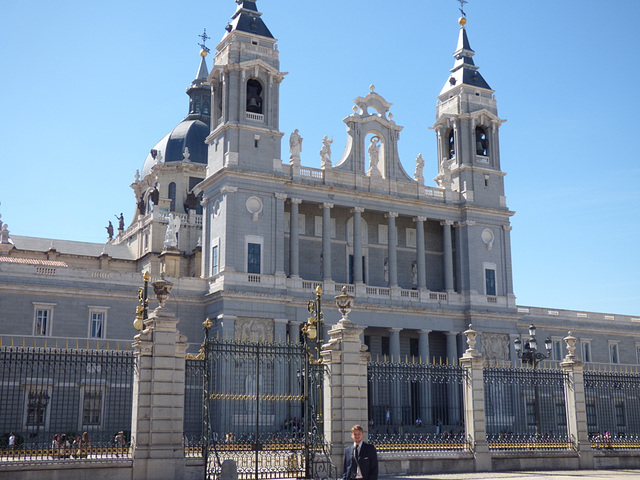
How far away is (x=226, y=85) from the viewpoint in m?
50.3

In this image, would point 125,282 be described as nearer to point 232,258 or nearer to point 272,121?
point 232,258

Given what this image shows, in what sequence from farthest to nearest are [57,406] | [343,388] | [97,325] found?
[97,325] → [343,388] → [57,406]

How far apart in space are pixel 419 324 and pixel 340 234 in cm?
819

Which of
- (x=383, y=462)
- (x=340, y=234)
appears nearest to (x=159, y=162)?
(x=340, y=234)

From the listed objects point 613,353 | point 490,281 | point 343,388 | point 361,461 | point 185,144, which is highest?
point 185,144

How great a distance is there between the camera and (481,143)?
59469mm

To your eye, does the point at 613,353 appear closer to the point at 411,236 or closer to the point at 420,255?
the point at 411,236

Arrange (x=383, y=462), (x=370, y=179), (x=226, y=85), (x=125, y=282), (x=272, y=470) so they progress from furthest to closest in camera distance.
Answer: (x=370, y=179) < (x=226, y=85) < (x=125, y=282) < (x=383, y=462) < (x=272, y=470)

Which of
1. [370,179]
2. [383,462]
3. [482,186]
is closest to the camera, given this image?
[383,462]

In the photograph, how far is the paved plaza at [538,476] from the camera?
23.6 metres

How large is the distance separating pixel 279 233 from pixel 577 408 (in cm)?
2525

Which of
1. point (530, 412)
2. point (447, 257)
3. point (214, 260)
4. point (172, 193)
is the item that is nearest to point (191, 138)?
point (172, 193)

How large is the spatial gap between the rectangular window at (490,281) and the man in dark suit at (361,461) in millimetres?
43149

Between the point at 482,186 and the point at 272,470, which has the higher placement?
the point at 482,186
